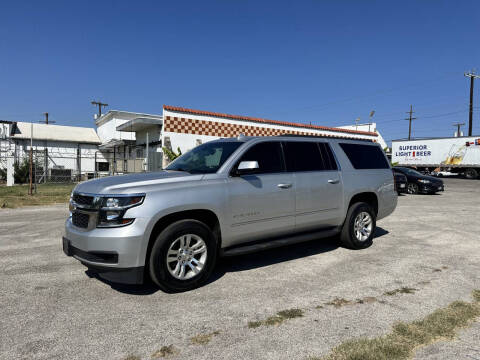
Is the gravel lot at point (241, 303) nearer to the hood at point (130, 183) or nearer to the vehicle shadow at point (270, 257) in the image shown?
the vehicle shadow at point (270, 257)

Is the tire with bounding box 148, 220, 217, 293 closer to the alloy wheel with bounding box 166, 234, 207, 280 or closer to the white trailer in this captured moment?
the alloy wheel with bounding box 166, 234, 207, 280

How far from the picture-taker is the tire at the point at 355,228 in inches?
215

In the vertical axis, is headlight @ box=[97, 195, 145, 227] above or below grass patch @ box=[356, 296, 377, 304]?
above

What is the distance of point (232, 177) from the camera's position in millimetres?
4133

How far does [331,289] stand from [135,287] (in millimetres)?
2322

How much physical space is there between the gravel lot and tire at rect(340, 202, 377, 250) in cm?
21

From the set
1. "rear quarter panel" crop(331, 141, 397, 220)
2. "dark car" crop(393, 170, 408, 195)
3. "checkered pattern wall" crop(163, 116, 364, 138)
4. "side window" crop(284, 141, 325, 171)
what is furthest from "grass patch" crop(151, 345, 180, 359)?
"dark car" crop(393, 170, 408, 195)

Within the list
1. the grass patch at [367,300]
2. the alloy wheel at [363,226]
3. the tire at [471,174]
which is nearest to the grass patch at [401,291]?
the grass patch at [367,300]

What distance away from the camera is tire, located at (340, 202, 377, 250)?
5473 mm

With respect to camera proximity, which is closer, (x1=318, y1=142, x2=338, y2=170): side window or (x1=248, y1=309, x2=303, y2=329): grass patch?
(x1=248, y1=309, x2=303, y2=329): grass patch

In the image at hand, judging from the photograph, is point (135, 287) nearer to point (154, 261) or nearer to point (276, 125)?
point (154, 261)

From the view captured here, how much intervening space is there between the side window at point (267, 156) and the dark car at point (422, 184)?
13.9 m

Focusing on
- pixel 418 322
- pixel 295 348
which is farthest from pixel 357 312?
pixel 295 348

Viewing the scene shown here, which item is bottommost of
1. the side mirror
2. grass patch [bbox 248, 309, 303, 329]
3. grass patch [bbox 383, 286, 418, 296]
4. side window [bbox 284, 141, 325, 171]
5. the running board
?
grass patch [bbox 248, 309, 303, 329]
